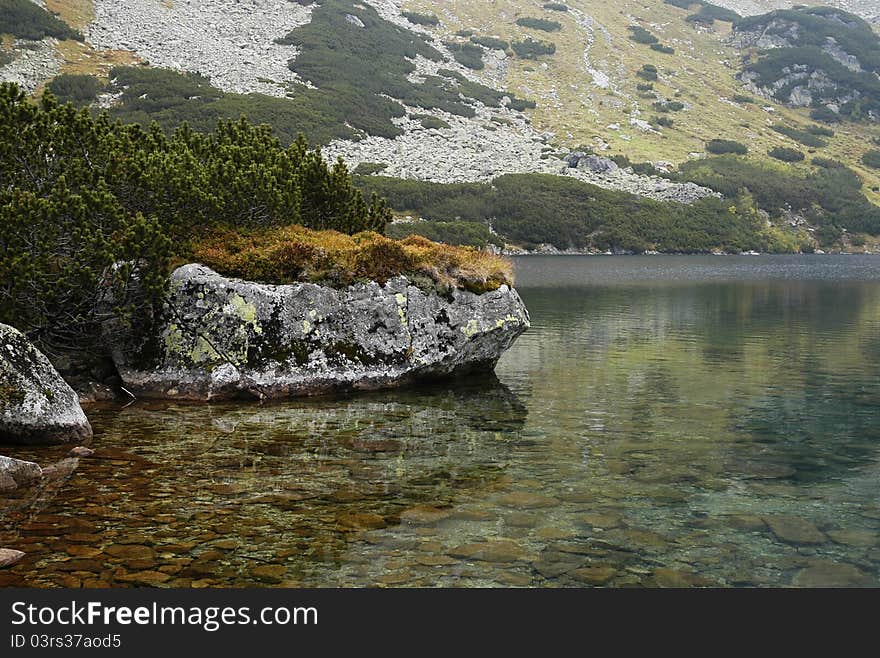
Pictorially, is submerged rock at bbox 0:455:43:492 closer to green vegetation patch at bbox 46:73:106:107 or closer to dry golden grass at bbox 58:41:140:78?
green vegetation patch at bbox 46:73:106:107

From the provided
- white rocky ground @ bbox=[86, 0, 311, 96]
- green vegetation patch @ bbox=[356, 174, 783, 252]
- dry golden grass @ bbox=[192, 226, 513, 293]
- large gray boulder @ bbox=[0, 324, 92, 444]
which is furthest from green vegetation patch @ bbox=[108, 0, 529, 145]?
large gray boulder @ bbox=[0, 324, 92, 444]

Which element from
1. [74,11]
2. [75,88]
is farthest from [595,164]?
[74,11]

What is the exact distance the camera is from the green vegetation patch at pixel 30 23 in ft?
462

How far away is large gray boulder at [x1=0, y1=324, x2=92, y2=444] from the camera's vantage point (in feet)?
41.8

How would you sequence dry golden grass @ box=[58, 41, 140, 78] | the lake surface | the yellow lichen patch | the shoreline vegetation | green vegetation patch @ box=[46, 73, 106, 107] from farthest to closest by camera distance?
the yellow lichen patch < dry golden grass @ box=[58, 41, 140, 78] < green vegetation patch @ box=[46, 73, 106, 107] < the shoreline vegetation < the lake surface

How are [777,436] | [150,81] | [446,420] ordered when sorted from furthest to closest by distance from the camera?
[150,81]
[446,420]
[777,436]

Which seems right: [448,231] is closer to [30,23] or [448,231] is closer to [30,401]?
[30,23]

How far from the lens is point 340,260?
19734 millimetres

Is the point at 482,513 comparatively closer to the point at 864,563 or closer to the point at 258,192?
the point at 864,563

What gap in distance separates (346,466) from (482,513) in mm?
3185

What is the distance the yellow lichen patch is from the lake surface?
564 feet

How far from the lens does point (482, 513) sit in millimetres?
10094

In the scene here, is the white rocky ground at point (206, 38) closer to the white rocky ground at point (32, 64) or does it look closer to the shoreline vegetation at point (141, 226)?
the white rocky ground at point (32, 64)

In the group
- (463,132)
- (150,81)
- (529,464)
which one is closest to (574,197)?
(463,132)
